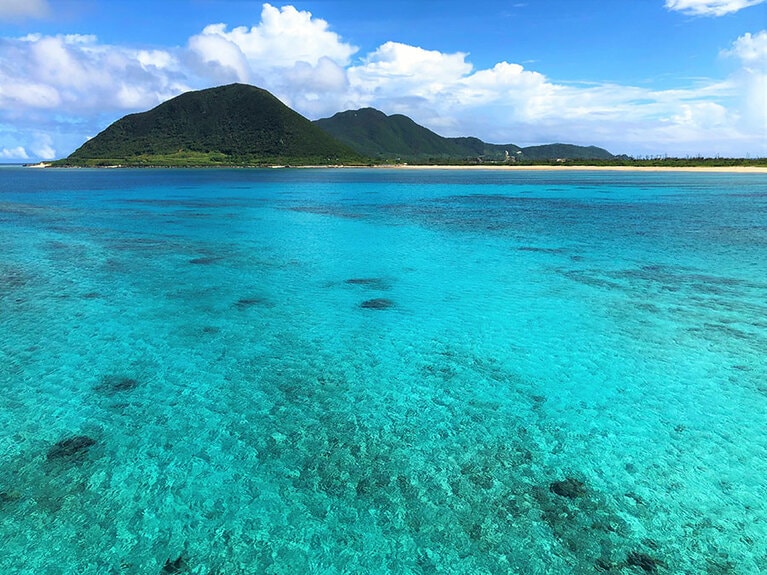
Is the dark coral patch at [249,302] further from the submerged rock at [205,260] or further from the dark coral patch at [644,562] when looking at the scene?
the dark coral patch at [644,562]

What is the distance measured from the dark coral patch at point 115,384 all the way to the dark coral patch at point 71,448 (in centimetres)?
217

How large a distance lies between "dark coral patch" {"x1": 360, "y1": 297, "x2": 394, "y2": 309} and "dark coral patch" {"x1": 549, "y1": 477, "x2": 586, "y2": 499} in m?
11.5

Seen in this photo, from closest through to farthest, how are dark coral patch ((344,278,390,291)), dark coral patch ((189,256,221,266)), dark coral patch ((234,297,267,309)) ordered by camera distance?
dark coral patch ((234,297,267,309)) < dark coral patch ((344,278,390,291)) < dark coral patch ((189,256,221,266))

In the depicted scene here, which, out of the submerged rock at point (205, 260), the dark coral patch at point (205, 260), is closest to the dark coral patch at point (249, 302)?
the dark coral patch at point (205, 260)

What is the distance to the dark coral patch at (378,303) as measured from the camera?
1953cm

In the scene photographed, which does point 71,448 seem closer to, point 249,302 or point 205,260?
point 249,302

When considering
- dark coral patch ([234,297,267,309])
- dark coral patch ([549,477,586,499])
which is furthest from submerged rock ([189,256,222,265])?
dark coral patch ([549,477,586,499])

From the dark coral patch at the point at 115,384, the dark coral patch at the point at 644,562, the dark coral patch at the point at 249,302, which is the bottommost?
the dark coral patch at the point at 249,302

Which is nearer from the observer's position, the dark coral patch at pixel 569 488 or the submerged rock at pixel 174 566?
the submerged rock at pixel 174 566

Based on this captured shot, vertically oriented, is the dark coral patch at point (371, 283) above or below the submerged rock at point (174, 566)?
below

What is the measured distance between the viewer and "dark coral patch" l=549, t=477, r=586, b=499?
8.41 m

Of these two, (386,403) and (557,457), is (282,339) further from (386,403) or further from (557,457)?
(557,457)

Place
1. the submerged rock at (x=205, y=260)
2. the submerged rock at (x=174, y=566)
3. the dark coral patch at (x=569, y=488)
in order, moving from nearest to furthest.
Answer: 1. the submerged rock at (x=174, y=566)
2. the dark coral patch at (x=569, y=488)
3. the submerged rock at (x=205, y=260)

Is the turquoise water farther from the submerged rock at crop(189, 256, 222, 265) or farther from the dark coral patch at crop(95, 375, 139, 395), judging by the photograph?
the submerged rock at crop(189, 256, 222, 265)
